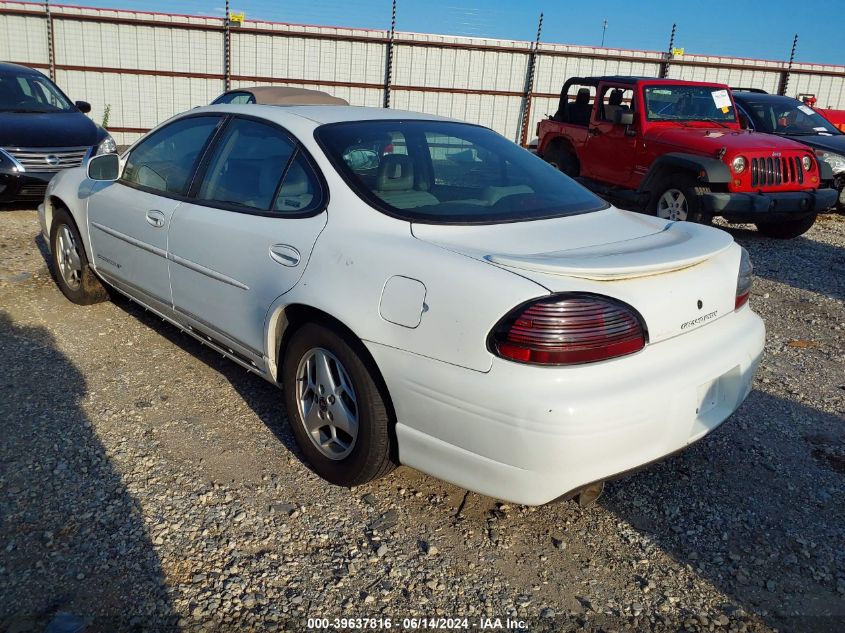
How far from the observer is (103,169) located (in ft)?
14.3

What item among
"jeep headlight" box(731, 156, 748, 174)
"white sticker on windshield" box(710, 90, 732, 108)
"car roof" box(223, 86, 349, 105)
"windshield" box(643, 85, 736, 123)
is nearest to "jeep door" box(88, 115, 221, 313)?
"jeep headlight" box(731, 156, 748, 174)

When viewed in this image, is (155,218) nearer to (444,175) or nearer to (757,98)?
(444,175)

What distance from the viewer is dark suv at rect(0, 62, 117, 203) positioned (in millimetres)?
7961

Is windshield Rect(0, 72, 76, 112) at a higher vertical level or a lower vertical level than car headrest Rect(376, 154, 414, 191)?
lower

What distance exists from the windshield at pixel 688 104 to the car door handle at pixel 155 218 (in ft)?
22.3

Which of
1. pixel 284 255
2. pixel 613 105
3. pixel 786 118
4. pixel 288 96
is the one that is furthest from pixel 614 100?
pixel 284 255

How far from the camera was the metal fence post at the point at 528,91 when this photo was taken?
1761 centimetres

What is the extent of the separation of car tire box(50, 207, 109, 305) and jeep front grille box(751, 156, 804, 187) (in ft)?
21.5

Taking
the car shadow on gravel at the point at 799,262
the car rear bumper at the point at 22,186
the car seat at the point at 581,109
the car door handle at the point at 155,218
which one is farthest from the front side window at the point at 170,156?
the car seat at the point at 581,109

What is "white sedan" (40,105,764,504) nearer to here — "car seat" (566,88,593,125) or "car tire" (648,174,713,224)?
"car tire" (648,174,713,224)

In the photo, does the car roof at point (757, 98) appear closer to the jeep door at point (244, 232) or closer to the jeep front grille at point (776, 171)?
the jeep front grille at point (776, 171)

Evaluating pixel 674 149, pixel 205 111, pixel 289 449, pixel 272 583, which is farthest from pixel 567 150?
pixel 272 583

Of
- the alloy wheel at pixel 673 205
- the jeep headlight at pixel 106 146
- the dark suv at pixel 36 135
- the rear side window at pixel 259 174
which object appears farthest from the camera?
the jeep headlight at pixel 106 146

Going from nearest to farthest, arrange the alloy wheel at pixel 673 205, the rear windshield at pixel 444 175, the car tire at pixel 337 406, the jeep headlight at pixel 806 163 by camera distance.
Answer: the car tire at pixel 337 406, the rear windshield at pixel 444 175, the alloy wheel at pixel 673 205, the jeep headlight at pixel 806 163
